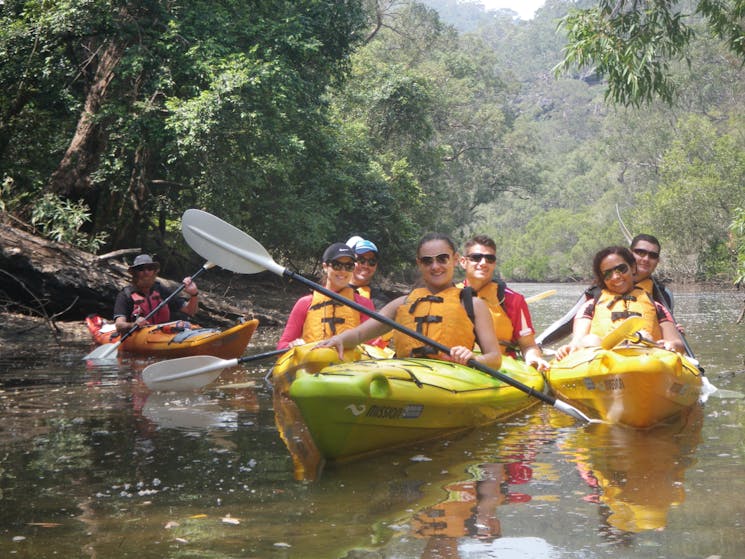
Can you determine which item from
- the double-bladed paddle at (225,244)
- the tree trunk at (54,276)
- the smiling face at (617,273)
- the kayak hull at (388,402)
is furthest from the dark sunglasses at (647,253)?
the tree trunk at (54,276)

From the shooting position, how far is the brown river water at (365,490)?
300cm

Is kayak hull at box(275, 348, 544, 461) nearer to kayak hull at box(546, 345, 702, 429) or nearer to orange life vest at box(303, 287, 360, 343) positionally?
kayak hull at box(546, 345, 702, 429)

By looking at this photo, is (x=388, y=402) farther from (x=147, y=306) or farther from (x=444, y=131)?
(x=444, y=131)

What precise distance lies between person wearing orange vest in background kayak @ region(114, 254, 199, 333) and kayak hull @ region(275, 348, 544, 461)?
4.40 metres

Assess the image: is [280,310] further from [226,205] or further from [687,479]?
[687,479]

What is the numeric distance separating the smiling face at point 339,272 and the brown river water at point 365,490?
3.29 ft

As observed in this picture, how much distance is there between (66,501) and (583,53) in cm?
777

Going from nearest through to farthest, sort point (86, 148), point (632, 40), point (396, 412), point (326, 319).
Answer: point (396, 412) < point (326, 319) < point (632, 40) < point (86, 148)

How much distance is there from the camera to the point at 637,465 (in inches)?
168

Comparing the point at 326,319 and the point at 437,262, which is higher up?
the point at 437,262

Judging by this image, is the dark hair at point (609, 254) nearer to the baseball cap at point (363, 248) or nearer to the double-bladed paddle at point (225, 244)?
the baseball cap at point (363, 248)

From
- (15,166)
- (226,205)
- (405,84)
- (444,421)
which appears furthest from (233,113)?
(405,84)

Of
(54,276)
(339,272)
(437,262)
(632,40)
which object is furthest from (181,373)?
(632,40)

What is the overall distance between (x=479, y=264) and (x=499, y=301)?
12.4 inches
